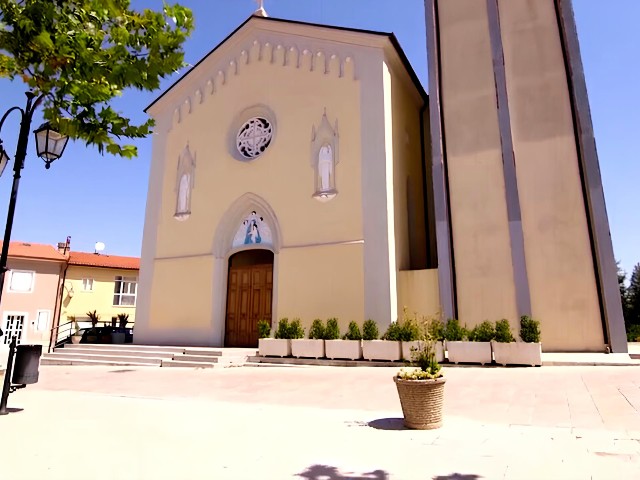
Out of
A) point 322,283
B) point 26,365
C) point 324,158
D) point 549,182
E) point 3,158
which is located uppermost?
point 324,158

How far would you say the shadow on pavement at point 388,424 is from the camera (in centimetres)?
513

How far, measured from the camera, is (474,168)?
14.0m

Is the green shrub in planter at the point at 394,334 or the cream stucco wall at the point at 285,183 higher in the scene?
the cream stucco wall at the point at 285,183

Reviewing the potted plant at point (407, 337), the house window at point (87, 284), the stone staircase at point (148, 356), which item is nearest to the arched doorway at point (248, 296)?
the stone staircase at point (148, 356)

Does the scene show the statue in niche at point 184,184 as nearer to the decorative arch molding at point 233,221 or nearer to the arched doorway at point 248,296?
the decorative arch molding at point 233,221

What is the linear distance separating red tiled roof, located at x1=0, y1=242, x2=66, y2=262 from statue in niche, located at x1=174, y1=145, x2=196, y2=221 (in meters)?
14.9

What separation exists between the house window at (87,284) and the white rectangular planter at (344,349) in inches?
900

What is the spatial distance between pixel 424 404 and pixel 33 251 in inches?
1177

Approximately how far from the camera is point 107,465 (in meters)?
3.81

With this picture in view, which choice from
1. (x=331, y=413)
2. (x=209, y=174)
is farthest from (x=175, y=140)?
(x=331, y=413)

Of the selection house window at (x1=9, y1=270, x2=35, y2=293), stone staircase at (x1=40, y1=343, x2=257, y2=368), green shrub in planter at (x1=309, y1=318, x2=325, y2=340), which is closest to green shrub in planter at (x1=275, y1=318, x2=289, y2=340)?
green shrub in planter at (x1=309, y1=318, x2=325, y2=340)

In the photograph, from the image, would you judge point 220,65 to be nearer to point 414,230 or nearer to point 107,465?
point 414,230

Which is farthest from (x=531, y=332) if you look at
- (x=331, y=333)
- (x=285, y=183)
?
(x=285, y=183)

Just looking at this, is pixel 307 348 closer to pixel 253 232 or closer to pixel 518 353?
pixel 518 353
